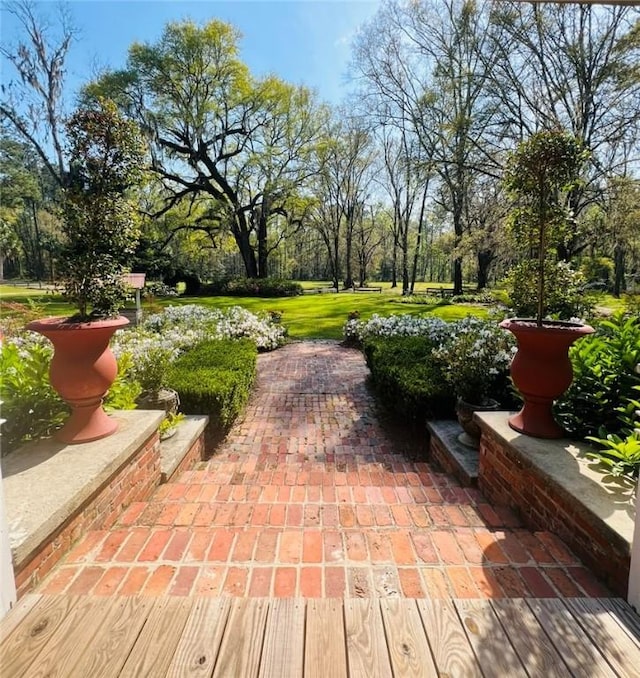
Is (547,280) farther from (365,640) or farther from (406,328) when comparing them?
(406,328)

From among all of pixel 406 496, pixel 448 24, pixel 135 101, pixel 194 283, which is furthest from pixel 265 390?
pixel 135 101

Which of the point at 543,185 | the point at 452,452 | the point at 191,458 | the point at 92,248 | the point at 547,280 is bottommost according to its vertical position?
the point at 191,458

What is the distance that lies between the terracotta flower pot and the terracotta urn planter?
7.98 ft

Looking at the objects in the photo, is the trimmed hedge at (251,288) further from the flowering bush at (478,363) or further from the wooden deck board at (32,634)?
the wooden deck board at (32,634)

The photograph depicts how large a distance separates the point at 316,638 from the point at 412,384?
2847mm

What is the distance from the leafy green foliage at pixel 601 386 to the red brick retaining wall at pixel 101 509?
8.69ft

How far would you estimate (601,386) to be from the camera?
8.02 ft

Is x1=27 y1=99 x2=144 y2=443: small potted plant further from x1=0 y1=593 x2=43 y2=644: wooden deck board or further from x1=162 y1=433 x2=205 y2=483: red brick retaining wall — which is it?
x1=0 y1=593 x2=43 y2=644: wooden deck board

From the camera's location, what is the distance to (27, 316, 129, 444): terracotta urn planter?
84.1 inches

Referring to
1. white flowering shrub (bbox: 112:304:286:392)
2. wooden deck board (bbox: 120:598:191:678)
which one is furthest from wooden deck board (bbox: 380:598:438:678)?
white flowering shrub (bbox: 112:304:286:392)

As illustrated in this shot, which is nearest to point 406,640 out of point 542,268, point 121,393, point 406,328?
point 542,268

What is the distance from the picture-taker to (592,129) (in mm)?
10383

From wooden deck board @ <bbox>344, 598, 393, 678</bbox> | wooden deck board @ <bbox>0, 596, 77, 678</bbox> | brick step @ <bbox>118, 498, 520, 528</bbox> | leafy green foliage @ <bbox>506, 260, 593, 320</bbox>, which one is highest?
leafy green foliage @ <bbox>506, 260, 593, 320</bbox>

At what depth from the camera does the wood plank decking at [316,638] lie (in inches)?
46.2
